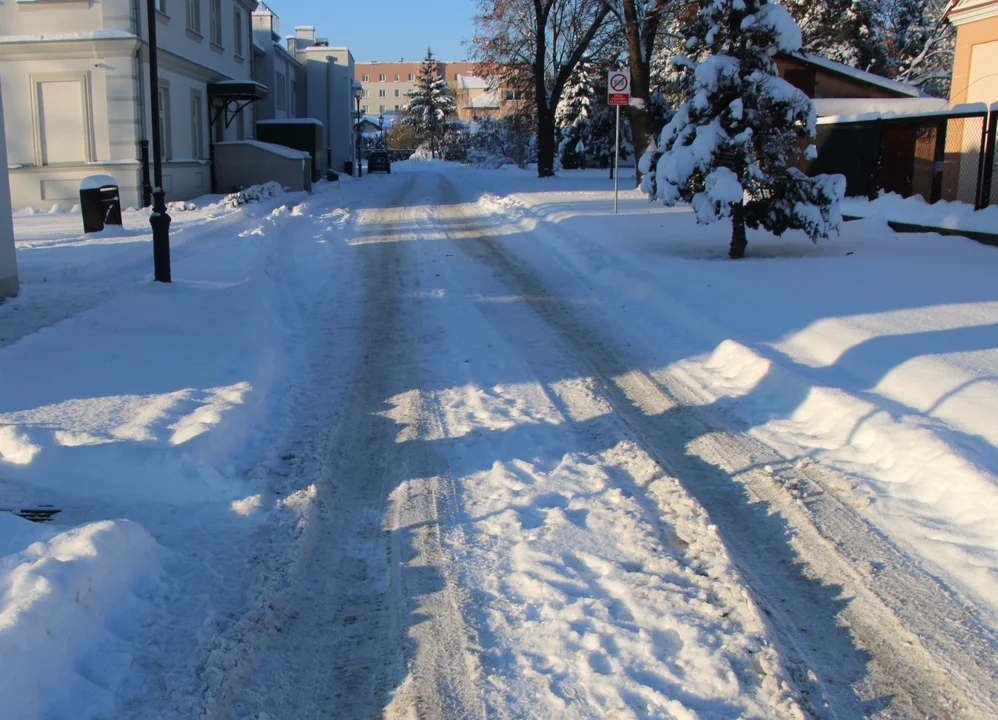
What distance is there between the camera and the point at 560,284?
11945mm

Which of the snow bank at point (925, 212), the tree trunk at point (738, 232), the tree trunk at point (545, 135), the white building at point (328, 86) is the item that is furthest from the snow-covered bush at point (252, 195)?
the white building at point (328, 86)

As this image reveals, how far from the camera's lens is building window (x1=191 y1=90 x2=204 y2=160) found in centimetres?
2612

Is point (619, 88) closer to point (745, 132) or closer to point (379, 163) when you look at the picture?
point (745, 132)

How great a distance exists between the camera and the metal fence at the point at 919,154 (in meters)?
15.6

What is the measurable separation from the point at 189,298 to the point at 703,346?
5.67 m

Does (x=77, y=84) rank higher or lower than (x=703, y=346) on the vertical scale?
higher

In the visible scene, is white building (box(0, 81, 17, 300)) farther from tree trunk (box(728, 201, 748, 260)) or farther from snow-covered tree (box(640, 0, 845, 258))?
tree trunk (box(728, 201, 748, 260))

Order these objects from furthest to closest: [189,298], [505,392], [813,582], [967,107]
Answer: [967,107]
[189,298]
[505,392]
[813,582]

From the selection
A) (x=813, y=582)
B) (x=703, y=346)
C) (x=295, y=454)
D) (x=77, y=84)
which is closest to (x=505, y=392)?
(x=295, y=454)

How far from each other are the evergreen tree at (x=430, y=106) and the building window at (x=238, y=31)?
54.5m

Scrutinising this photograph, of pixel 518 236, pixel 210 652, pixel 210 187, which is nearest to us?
pixel 210 652

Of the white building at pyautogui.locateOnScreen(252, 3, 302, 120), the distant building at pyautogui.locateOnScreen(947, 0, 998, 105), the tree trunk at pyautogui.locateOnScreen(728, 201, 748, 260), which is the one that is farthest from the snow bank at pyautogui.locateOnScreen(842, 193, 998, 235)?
the white building at pyautogui.locateOnScreen(252, 3, 302, 120)

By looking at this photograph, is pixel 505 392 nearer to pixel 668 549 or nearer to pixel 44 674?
pixel 668 549

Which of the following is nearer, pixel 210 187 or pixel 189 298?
pixel 189 298
